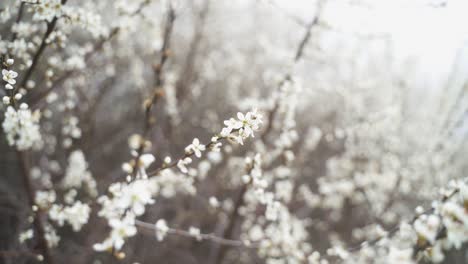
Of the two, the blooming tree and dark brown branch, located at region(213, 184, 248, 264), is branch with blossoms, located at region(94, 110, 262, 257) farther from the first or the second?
dark brown branch, located at region(213, 184, 248, 264)

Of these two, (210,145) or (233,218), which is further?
(233,218)

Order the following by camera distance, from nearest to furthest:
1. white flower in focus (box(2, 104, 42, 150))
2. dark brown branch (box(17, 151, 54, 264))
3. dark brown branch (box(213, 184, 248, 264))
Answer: white flower in focus (box(2, 104, 42, 150))
dark brown branch (box(17, 151, 54, 264))
dark brown branch (box(213, 184, 248, 264))

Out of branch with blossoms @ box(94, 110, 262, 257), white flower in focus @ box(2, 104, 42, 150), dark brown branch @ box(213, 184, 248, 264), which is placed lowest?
branch with blossoms @ box(94, 110, 262, 257)

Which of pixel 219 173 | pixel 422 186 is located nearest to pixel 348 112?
pixel 422 186

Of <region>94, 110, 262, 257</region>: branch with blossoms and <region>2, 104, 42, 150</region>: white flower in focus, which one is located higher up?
<region>2, 104, 42, 150</region>: white flower in focus

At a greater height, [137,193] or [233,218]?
[233,218]

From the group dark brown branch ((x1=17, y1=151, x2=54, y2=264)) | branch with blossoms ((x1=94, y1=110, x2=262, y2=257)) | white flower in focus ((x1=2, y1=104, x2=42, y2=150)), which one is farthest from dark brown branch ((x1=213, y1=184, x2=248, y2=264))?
white flower in focus ((x1=2, y1=104, x2=42, y2=150))

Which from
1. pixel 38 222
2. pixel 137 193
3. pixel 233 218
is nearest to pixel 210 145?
pixel 137 193

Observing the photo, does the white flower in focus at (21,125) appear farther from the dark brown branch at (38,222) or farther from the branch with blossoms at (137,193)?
the branch with blossoms at (137,193)

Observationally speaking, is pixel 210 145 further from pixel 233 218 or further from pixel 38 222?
pixel 233 218

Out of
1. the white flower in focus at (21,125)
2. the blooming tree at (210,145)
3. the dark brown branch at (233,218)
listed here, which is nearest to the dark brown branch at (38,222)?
the blooming tree at (210,145)

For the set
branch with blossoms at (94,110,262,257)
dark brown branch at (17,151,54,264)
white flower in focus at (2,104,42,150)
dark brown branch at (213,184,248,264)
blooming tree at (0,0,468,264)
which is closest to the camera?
branch with blossoms at (94,110,262,257)

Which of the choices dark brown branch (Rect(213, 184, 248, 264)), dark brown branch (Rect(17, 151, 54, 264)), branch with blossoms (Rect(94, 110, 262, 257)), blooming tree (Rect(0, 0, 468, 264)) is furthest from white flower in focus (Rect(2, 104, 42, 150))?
dark brown branch (Rect(213, 184, 248, 264))

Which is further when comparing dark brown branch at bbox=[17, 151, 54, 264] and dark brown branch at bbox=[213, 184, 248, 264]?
dark brown branch at bbox=[213, 184, 248, 264]
